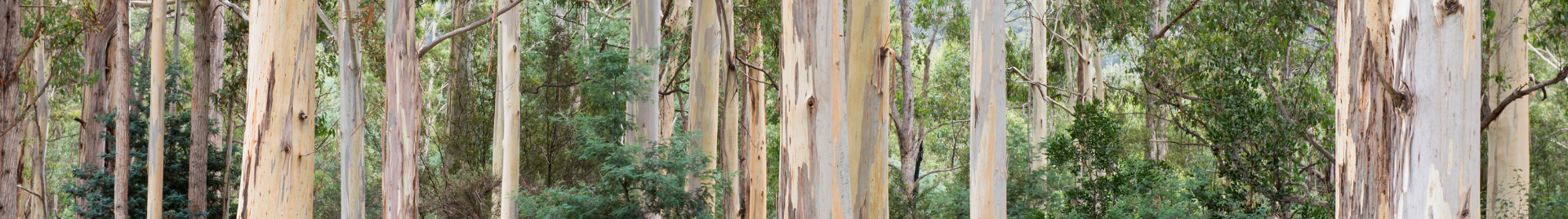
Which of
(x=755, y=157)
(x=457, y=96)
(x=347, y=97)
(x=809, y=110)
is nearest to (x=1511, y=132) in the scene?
(x=755, y=157)

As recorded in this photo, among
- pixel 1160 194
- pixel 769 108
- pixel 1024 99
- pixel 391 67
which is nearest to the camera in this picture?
pixel 391 67

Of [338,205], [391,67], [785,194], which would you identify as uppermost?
[391,67]

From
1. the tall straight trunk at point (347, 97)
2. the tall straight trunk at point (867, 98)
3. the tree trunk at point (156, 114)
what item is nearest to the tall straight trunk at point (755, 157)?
the tall straight trunk at point (867, 98)

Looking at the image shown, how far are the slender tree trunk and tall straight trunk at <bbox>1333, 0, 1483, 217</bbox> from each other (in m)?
2.26

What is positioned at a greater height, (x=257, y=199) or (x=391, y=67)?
(x=391, y=67)

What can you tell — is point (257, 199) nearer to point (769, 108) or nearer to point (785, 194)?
point (785, 194)

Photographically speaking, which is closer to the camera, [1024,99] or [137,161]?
[137,161]

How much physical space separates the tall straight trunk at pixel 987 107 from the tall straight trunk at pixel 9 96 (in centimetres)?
687

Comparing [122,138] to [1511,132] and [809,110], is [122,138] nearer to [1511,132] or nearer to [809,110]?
[809,110]

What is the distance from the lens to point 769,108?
1409 centimetres

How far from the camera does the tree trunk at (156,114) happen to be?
8.11 metres

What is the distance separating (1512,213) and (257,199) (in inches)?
336

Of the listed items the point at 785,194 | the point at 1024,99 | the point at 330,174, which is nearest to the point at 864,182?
the point at 785,194

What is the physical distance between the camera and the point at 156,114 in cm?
822
